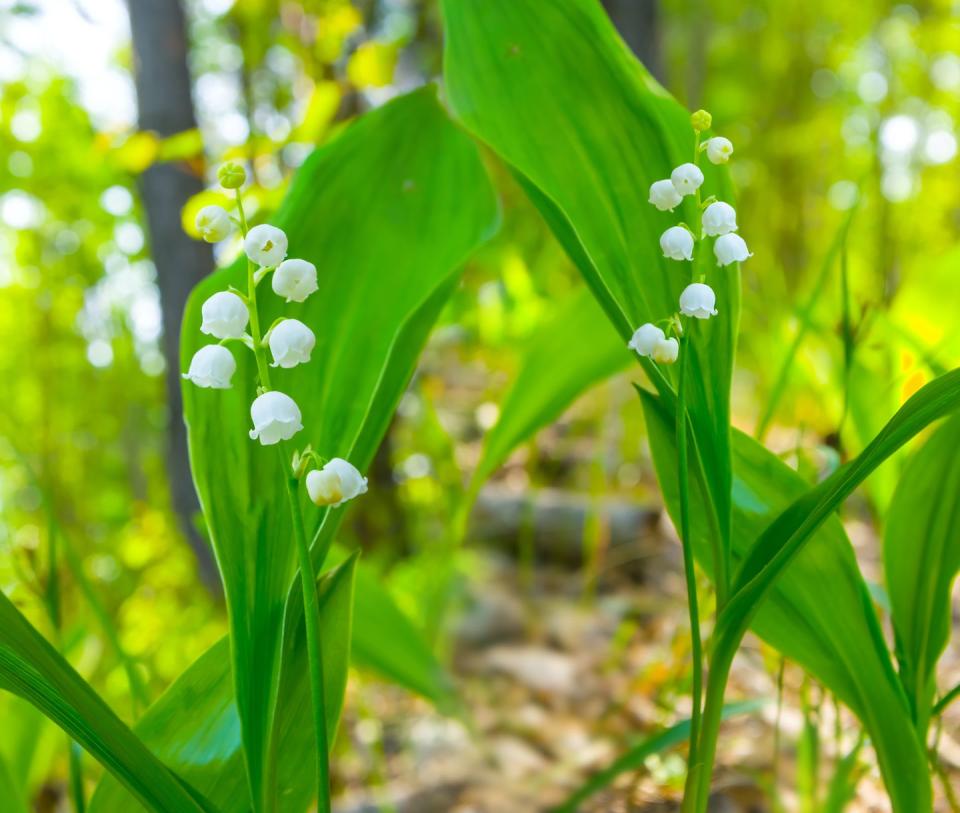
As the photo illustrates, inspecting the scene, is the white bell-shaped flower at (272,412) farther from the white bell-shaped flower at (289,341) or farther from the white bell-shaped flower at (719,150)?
the white bell-shaped flower at (719,150)

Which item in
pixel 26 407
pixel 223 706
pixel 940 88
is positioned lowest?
pixel 223 706

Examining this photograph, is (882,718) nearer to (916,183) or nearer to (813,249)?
(813,249)

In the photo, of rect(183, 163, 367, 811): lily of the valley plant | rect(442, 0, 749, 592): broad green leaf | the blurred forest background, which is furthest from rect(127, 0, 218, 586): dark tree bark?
rect(183, 163, 367, 811): lily of the valley plant

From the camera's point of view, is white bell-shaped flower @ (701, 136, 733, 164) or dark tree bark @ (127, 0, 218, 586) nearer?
white bell-shaped flower @ (701, 136, 733, 164)

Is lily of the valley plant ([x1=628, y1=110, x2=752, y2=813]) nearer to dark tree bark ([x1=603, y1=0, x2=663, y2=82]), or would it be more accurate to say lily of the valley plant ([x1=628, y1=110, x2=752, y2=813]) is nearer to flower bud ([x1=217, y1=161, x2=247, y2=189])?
flower bud ([x1=217, y1=161, x2=247, y2=189])

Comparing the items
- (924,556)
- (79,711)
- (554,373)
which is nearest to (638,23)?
(554,373)

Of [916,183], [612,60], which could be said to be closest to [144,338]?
[612,60]

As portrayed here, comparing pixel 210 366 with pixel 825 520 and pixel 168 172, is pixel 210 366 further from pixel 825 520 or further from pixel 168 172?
pixel 168 172
